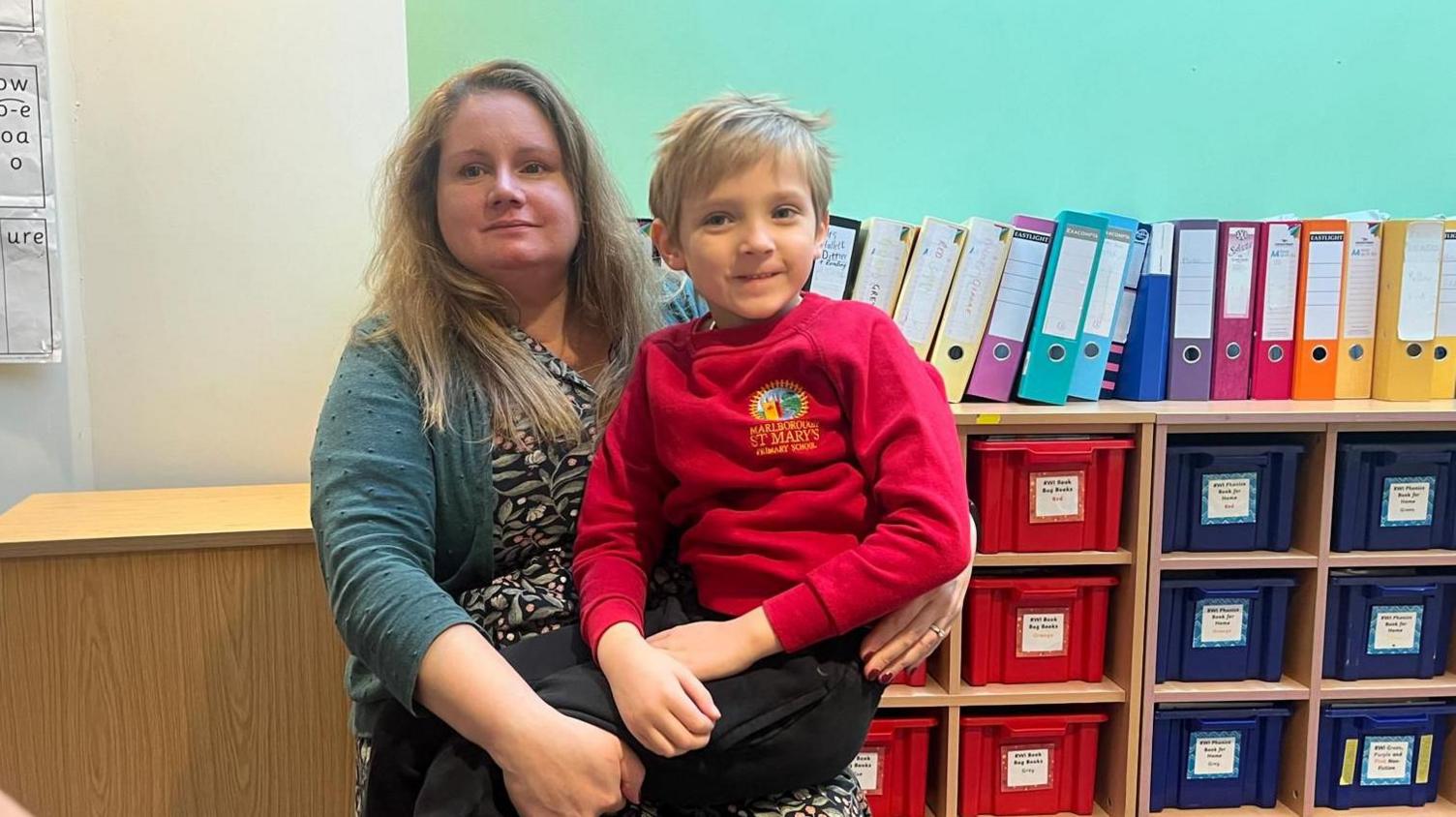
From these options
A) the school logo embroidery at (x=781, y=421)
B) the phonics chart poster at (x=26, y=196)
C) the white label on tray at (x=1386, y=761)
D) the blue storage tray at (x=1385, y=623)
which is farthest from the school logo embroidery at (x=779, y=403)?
the white label on tray at (x=1386, y=761)

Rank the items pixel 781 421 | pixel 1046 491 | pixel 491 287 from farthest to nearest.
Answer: pixel 1046 491 → pixel 491 287 → pixel 781 421

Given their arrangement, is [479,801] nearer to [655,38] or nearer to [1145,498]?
[1145,498]

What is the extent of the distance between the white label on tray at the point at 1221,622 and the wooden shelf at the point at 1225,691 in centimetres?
8

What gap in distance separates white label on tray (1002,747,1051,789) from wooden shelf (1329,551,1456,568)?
2.13 feet

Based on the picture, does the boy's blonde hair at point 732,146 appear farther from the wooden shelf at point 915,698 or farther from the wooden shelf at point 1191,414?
the wooden shelf at point 915,698

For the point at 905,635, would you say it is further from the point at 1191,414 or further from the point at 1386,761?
the point at 1386,761

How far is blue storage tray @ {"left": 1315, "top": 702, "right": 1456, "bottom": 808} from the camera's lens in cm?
197

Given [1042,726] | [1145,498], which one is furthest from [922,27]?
[1042,726]

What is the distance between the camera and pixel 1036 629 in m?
1.93

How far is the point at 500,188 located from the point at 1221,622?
155 cm

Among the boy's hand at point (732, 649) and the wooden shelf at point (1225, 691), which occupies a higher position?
the boy's hand at point (732, 649)

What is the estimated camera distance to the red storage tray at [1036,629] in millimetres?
1915

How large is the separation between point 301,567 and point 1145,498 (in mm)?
1451

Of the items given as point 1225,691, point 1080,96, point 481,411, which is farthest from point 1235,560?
point 481,411
